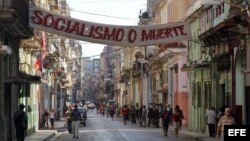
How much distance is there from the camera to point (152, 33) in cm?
2467

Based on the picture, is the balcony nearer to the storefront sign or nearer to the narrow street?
the storefront sign

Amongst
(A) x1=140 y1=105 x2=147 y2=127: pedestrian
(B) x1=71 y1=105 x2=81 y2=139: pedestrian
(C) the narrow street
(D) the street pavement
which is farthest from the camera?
(A) x1=140 y1=105 x2=147 y2=127: pedestrian

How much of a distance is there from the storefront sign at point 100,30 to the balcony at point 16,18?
5.71ft

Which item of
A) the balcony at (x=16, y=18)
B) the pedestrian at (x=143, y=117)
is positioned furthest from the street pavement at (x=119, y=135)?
the pedestrian at (x=143, y=117)

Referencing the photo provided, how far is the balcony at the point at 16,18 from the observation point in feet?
84.8

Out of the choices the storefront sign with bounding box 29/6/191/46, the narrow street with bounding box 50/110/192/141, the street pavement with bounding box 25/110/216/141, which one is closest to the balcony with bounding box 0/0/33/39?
the storefront sign with bounding box 29/6/191/46

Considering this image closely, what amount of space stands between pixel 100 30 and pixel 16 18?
14.0 ft

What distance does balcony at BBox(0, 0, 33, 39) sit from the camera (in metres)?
25.9

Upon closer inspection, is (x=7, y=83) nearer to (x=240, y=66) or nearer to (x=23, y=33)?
(x=23, y=33)

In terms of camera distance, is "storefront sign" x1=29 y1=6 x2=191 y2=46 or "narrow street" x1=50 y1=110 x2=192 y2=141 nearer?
"storefront sign" x1=29 y1=6 x2=191 y2=46

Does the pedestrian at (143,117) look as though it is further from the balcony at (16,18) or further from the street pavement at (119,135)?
the balcony at (16,18)

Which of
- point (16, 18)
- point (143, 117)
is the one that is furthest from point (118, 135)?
point (143, 117)

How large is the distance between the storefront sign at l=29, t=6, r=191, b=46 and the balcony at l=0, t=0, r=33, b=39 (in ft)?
5.71

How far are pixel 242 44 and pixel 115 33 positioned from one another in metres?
10.5
